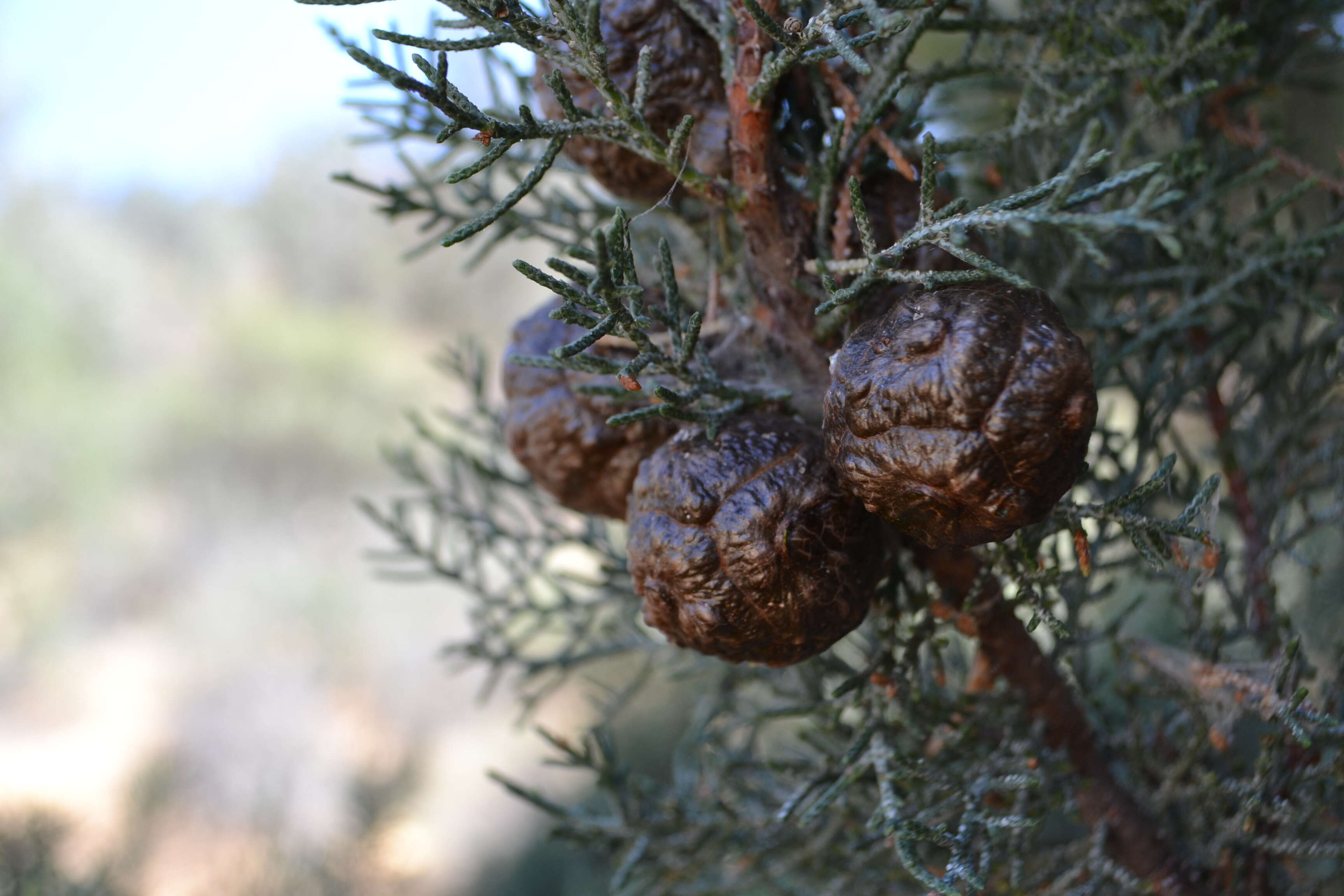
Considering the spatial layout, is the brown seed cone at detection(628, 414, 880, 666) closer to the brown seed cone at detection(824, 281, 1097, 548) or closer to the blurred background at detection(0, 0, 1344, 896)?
the brown seed cone at detection(824, 281, 1097, 548)

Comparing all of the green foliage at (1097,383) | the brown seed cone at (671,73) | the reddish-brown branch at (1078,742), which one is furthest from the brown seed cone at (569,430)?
the reddish-brown branch at (1078,742)

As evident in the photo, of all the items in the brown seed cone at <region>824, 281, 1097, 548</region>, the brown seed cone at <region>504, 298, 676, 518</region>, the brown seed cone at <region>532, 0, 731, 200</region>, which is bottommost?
the brown seed cone at <region>824, 281, 1097, 548</region>

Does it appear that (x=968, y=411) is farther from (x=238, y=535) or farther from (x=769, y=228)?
(x=238, y=535)

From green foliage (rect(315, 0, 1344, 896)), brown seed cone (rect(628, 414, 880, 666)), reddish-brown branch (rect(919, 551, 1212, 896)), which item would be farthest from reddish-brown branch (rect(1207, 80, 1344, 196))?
brown seed cone (rect(628, 414, 880, 666))

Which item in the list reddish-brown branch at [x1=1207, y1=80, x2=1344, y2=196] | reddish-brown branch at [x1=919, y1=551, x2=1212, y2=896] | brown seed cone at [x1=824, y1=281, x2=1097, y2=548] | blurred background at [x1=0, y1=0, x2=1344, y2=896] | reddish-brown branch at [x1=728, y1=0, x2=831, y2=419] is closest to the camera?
brown seed cone at [x1=824, y1=281, x2=1097, y2=548]

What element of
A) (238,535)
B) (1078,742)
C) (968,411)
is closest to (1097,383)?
(1078,742)

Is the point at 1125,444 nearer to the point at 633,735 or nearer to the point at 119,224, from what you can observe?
the point at 633,735
